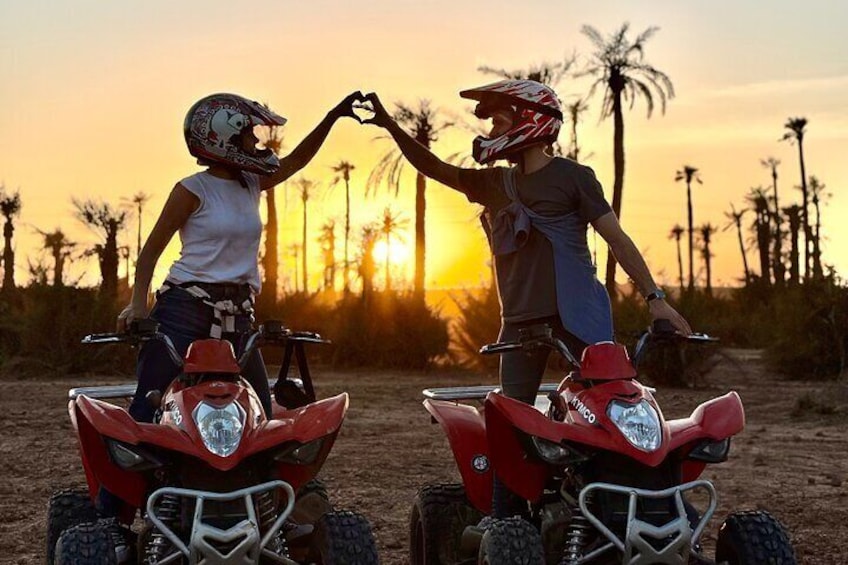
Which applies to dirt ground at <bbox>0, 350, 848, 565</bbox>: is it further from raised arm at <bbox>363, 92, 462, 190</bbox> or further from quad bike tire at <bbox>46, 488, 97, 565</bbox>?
raised arm at <bbox>363, 92, 462, 190</bbox>

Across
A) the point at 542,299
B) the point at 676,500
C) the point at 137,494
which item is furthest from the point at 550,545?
the point at 137,494

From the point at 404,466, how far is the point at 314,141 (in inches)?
202

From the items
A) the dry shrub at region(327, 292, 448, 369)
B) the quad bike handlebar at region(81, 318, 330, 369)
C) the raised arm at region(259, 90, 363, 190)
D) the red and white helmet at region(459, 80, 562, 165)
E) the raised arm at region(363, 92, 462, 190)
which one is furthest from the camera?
the dry shrub at region(327, 292, 448, 369)

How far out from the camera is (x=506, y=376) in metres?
5.53

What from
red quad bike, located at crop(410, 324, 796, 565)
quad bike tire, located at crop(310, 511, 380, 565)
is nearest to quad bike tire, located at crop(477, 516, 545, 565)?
red quad bike, located at crop(410, 324, 796, 565)

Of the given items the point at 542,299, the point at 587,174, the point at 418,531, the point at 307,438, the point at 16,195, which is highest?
the point at 16,195

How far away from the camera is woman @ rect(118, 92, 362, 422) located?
5277 millimetres

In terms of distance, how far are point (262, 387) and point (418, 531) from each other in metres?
1.12

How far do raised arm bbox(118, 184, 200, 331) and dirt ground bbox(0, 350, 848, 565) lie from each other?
2403mm

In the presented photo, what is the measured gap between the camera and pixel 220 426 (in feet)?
14.9

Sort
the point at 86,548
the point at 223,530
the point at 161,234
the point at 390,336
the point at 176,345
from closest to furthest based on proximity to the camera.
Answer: the point at 223,530 < the point at 86,548 < the point at 176,345 < the point at 161,234 < the point at 390,336

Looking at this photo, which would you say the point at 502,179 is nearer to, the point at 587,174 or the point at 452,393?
the point at 587,174

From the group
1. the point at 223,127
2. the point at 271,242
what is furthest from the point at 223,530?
the point at 271,242

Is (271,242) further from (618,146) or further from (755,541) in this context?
(755,541)
